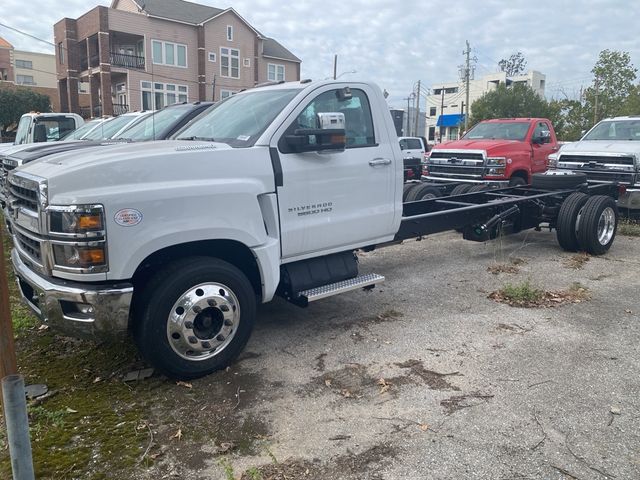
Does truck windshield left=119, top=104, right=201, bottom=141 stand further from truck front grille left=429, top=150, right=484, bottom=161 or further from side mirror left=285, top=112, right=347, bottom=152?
truck front grille left=429, top=150, right=484, bottom=161

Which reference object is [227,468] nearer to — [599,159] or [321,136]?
[321,136]

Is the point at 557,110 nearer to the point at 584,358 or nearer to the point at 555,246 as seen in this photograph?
the point at 555,246

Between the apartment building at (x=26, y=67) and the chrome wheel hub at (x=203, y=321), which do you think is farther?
the apartment building at (x=26, y=67)

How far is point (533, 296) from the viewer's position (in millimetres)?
6215

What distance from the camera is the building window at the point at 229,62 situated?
144 feet

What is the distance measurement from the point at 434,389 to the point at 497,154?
8.80 m

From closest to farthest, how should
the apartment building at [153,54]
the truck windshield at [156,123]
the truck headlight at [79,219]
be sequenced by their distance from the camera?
the truck headlight at [79,219] < the truck windshield at [156,123] < the apartment building at [153,54]

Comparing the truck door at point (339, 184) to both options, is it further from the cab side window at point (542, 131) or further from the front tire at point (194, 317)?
the cab side window at point (542, 131)

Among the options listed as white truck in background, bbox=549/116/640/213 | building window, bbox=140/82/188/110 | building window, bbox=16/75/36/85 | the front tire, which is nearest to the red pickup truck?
white truck in background, bbox=549/116/640/213

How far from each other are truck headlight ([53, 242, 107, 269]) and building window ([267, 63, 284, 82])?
45.2 meters

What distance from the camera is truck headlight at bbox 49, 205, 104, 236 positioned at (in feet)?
11.4

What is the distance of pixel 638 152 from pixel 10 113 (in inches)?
1718

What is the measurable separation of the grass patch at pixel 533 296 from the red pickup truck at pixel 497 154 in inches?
190

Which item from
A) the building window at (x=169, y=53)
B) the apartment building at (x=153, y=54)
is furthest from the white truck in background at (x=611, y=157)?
the building window at (x=169, y=53)
